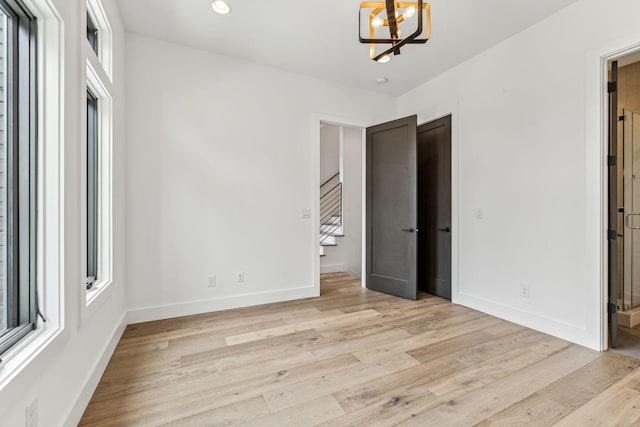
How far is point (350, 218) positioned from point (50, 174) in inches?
178

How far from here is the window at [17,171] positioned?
117 centimetres

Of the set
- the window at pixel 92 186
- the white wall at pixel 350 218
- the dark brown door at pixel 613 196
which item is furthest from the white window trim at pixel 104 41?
the dark brown door at pixel 613 196

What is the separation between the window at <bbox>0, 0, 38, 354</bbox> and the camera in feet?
3.85

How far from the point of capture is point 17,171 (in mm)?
1228

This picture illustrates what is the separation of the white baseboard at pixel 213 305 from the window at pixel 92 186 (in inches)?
35.8

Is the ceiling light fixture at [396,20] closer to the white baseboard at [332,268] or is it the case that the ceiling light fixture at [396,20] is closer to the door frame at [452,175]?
the door frame at [452,175]

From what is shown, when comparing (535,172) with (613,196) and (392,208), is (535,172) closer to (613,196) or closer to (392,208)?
(613,196)

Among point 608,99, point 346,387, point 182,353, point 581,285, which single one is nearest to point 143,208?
point 182,353

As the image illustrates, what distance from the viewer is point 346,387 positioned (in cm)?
183

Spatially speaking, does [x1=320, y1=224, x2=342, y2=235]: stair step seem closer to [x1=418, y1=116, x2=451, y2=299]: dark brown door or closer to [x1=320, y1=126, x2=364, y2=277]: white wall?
[x1=320, y1=126, x2=364, y2=277]: white wall

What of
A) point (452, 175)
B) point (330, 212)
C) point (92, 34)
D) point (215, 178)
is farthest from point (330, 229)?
point (92, 34)

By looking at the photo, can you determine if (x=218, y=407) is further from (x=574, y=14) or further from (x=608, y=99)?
(x=574, y=14)

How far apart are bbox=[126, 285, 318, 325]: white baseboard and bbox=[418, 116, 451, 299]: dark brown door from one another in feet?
5.24

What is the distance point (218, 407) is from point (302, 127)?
3038 mm
